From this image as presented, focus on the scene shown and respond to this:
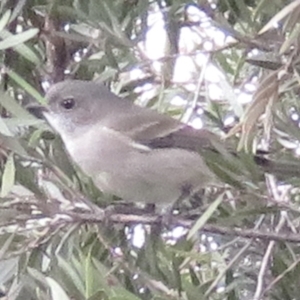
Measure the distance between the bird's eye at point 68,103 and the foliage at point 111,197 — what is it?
318mm

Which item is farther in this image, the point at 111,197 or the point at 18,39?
the point at 111,197

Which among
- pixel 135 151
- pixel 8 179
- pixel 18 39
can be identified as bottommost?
pixel 135 151

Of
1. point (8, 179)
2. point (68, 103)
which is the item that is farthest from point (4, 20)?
point (68, 103)

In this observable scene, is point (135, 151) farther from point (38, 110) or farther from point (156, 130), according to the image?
point (38, 110)

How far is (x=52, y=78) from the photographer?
1466 millimetres

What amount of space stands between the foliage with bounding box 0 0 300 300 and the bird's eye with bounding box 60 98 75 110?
32 cm

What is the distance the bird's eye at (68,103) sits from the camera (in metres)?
1.81

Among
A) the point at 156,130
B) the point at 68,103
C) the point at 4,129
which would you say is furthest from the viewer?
the point at 68,103

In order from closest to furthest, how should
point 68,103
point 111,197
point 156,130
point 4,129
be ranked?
1. point 4,129
2. point 111,197
3. point 156,130
4. point 68,103

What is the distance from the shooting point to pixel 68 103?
1.87 m

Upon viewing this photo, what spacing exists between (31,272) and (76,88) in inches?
24.1

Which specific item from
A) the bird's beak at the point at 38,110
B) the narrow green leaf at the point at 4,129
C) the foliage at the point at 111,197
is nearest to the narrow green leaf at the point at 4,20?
the foliage at the point at 111,197

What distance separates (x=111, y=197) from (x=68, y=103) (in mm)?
440

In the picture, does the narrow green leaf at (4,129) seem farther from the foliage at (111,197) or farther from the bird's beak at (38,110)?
the bird's beak at (38,110)
